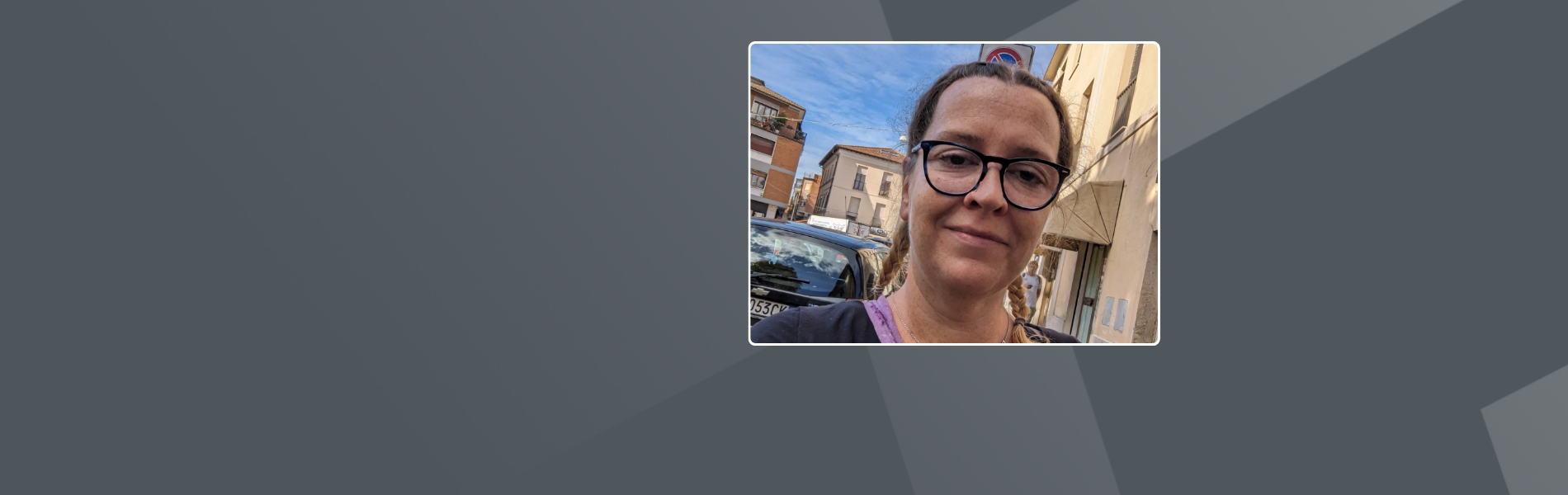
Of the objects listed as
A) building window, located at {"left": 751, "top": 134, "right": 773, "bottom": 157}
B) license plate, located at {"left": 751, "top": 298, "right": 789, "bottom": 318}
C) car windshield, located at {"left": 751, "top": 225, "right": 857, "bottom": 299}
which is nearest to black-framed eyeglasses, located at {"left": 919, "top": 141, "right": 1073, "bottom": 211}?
car windshield, located at {"left": 751, "top": 225, "right": 857, "bottom": 299}

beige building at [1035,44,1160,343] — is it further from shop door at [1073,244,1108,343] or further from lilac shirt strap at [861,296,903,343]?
lilac shirt strap at [861,296,903,343]

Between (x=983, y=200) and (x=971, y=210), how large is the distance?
0.05m

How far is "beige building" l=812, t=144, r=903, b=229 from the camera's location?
3.46 m

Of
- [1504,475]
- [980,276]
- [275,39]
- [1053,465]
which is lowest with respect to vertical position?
[1053,465]

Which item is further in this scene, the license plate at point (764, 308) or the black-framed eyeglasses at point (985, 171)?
the license plate at point (764, 308)

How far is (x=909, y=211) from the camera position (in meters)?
3.50

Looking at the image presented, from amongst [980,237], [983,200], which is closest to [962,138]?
[983,200]

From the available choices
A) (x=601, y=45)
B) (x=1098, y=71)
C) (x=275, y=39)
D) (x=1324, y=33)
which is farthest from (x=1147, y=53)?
(x=275, y=39)

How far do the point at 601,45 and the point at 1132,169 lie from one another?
5.32ft

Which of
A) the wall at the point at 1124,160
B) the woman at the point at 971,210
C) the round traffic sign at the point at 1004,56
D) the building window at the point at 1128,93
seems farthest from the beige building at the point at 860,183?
the building window at the point at 1128,93

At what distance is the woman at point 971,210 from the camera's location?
345 cm

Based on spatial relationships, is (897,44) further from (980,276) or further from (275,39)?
(275,39)

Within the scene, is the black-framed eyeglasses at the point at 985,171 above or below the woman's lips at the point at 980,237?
above

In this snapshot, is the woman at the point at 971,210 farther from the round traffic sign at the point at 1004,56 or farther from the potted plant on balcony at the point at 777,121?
the potted plant on balcony at the point at 777,121
